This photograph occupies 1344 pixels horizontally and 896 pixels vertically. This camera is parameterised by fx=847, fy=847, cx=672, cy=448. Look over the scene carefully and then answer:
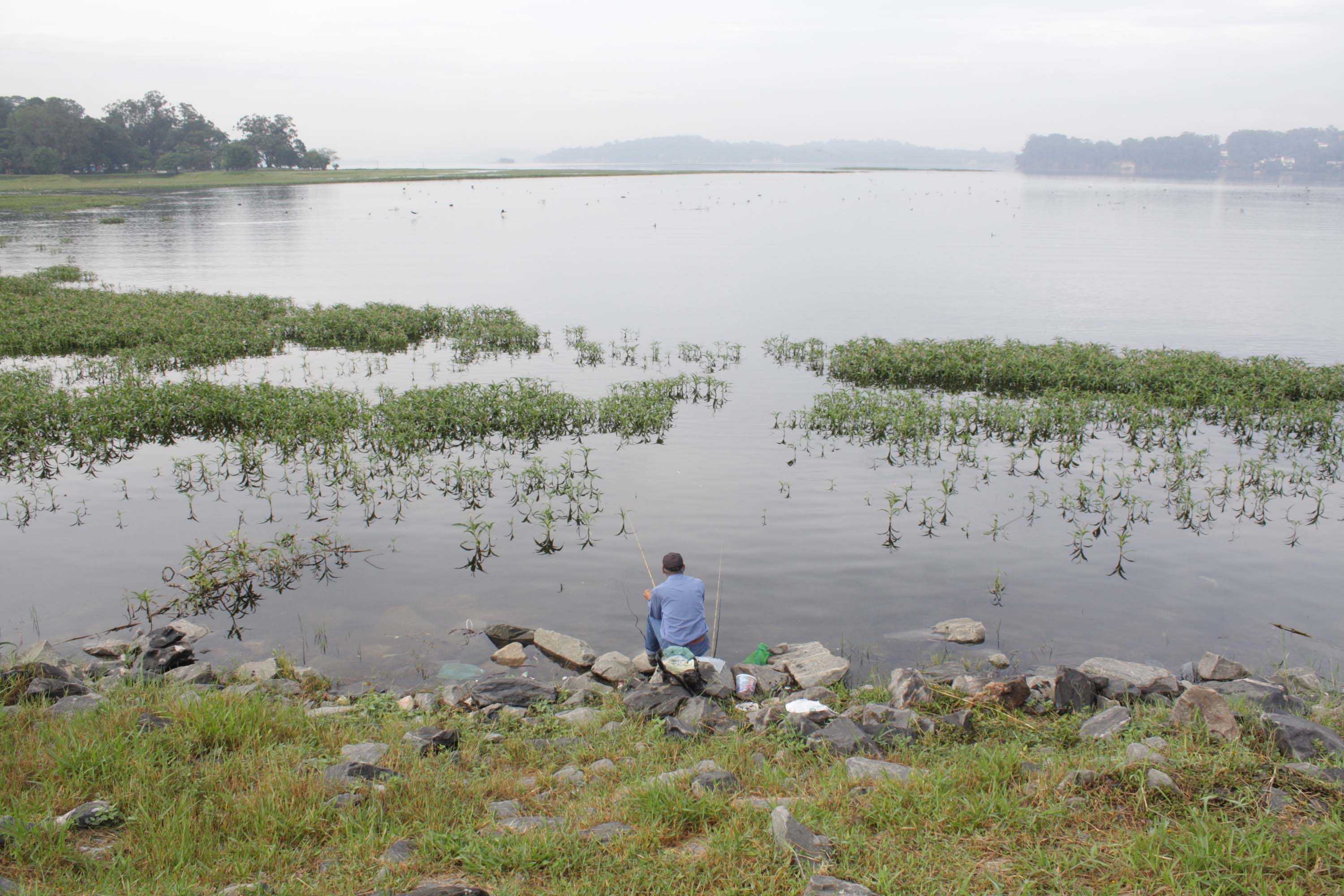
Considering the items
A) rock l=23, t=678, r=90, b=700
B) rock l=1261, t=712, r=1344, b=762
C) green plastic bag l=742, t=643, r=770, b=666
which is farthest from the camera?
green plastic bag l=742, t=643, r=770, b=666

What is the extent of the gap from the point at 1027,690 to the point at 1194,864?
3.69 metres

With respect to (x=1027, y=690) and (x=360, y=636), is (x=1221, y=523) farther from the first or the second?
(x=360, y=636)

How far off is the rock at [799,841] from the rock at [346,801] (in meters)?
3.34

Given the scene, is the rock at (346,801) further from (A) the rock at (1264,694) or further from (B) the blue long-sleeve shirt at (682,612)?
(A) the rock at (1264,694)

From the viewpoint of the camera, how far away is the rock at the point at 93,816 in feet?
21.1

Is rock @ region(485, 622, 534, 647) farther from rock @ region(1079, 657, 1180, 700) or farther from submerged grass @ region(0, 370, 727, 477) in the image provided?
submerged grass @ region(0, 370, 727, 477)

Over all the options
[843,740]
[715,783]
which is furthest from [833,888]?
[843,740]

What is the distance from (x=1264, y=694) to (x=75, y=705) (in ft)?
40.1

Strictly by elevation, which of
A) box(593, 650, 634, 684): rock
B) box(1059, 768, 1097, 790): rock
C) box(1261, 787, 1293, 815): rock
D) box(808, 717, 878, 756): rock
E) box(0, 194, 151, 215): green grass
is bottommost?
box(593, 650, 634, 684): rock

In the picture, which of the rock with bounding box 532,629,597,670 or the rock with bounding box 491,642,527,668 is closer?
the rock with bounding box 532,629,597,670

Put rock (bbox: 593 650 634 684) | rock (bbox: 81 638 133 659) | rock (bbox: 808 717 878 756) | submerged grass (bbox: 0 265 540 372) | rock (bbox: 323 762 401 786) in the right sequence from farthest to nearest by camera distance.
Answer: submerged grass (bbox: 0 265 540 372) → rock (bbox: 81 638 133 659) → rock (bbox: 593 650 634 684) → rock (bbox: 808 717 878 756) → rock (bbox: 323 762 401 786)

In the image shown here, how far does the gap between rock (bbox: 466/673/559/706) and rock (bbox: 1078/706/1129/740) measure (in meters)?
5.84

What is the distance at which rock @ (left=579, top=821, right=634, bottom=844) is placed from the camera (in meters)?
6.38

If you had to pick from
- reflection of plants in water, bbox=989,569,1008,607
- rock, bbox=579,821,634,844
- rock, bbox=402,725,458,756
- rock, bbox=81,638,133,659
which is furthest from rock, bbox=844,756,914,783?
rock, bbox=81,638,133,659
